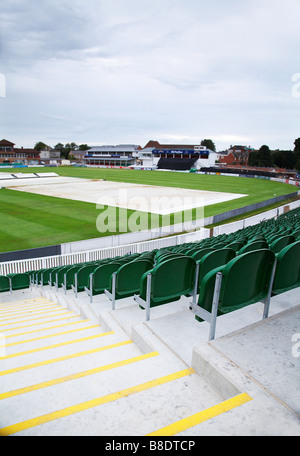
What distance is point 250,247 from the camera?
4348mm

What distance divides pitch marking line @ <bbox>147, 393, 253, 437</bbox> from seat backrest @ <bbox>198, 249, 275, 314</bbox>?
110 cm

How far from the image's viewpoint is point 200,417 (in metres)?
1.97

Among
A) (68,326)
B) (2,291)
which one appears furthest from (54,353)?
(2,291)

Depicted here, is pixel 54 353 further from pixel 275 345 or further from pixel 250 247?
pixel 250 247

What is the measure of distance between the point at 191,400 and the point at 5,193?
41.7 meters

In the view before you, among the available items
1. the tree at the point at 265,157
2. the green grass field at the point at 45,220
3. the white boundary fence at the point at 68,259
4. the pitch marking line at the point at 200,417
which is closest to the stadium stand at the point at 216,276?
the pitch marking line at the point at 200,417

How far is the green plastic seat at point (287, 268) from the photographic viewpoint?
3.62 metres

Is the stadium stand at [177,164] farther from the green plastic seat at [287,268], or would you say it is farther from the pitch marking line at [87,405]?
the pitch marking line at [87,405]

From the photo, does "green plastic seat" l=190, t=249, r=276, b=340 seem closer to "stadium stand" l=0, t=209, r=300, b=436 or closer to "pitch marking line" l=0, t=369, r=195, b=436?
"stadium stand" l=0, t=209, r=300, b=436

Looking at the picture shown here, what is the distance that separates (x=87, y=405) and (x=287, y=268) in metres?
2.82

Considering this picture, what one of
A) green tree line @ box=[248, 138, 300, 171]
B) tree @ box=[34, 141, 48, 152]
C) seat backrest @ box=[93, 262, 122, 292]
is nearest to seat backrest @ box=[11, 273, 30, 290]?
seat backrest @ box=[93, 262, 122, 292]

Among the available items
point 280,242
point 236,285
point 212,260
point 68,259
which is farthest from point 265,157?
point 236,285

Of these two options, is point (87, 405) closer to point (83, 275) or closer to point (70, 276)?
point (83, 275)

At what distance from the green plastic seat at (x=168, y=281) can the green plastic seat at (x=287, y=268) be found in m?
1.09
